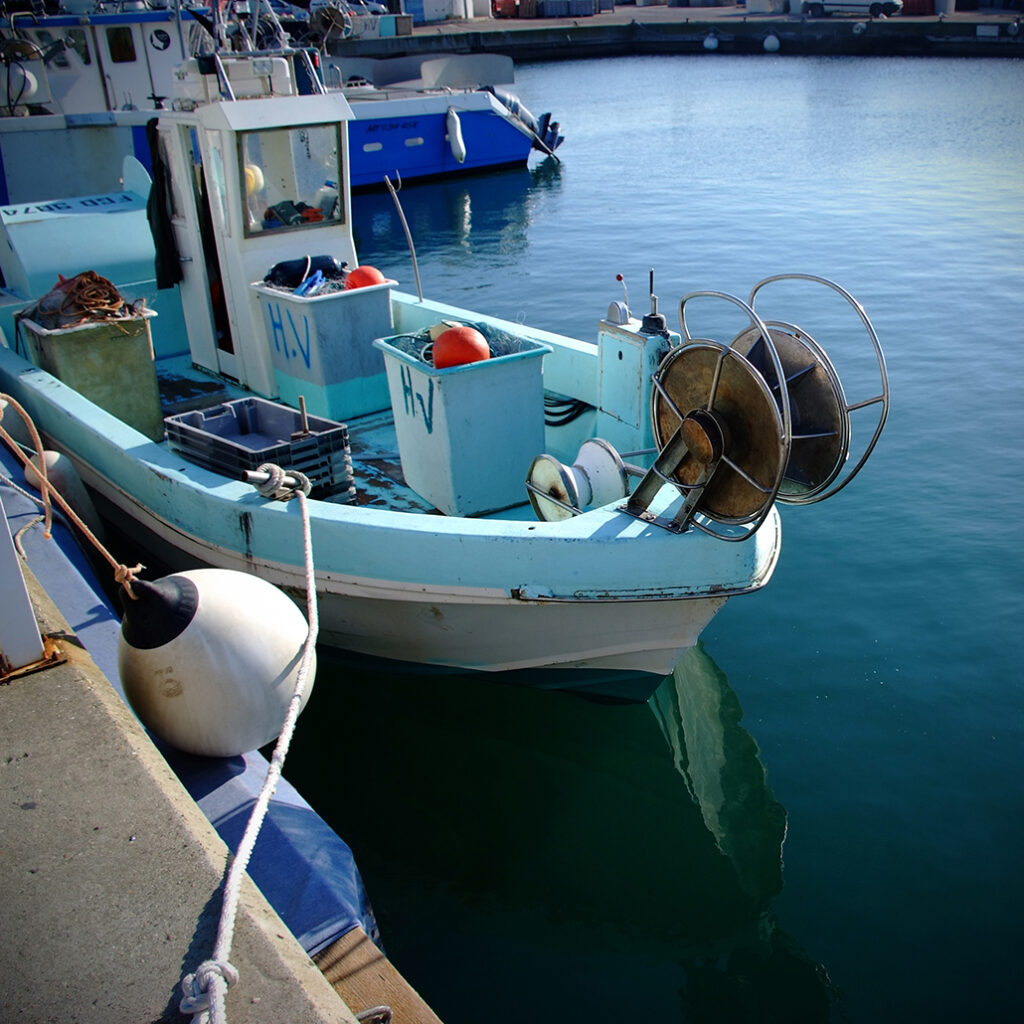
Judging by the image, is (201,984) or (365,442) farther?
(365,442)

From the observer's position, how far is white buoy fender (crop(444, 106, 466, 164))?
2366cm

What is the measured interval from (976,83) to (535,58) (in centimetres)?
2505

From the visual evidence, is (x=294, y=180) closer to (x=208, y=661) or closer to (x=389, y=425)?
(x=389, y=425)

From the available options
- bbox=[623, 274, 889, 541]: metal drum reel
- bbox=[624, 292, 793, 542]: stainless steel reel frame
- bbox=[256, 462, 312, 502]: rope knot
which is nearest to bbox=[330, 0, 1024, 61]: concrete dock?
bbox=[256, 462, 312, 502]: rope knot

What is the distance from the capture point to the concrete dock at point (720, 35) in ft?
140

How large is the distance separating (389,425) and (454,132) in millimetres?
19226

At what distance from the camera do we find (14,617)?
3.07m

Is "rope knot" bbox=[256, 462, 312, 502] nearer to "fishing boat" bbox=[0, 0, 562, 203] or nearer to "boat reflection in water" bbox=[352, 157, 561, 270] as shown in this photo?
"fishing boat" bbox=[0, 0, 562, 203]

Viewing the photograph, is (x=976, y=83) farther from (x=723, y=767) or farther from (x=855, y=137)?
(x=723, y=767)

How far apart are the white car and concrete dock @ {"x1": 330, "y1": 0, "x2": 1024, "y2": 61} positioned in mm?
731

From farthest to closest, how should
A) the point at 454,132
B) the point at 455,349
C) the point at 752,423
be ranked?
the point at 454,132, the point at 455,349, the point at 752,423

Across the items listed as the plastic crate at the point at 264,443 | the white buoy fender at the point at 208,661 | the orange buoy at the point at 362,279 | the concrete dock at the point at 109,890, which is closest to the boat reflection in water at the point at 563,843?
the plastic crate at the point at 264,443

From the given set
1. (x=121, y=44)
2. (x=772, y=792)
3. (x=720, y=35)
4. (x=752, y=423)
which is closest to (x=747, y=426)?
(x=752, y=423)

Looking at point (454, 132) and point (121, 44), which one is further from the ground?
point (121, 44)
